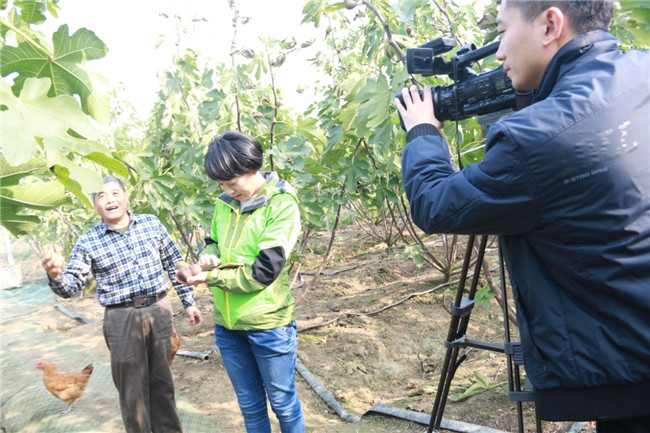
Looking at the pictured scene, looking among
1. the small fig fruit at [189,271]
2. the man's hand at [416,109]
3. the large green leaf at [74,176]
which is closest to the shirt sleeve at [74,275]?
the small fig fruit at [189,271]

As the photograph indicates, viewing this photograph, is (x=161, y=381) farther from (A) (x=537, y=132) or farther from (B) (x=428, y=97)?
(A) (x=537, y=132)

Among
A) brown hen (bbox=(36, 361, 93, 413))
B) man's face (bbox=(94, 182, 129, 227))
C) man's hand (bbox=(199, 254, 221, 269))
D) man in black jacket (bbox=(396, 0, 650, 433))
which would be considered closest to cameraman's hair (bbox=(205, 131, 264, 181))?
man's hand (bbox=(199, 254, 221, 269))

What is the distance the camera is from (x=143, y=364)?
8.50ft

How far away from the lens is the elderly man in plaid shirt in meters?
2.49

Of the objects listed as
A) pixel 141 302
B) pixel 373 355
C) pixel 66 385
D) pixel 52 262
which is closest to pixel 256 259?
pixel 52 262

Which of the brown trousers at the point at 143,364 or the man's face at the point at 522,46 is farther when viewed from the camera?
the brown trousers at the point at 143,364

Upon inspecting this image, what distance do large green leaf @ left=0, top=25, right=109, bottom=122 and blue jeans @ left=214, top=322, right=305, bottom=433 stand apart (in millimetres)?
1216

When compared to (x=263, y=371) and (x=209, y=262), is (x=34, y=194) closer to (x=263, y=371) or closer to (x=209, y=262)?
(x=209, y=262)

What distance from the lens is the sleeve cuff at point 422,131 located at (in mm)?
1167

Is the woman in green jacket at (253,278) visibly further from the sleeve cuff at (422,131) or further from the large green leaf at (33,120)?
the large green leaf at (33,120)

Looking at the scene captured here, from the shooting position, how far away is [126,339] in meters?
2.51

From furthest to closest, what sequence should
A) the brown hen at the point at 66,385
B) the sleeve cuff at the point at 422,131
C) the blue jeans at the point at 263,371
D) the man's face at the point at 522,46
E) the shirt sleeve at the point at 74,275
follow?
the brown hen at the point at 66,385 < the shirt sleeve at the point at 74,275 < the blue jeans at the point at 263,371 < the sleeve cuff at the point at 422,131 < the man's face at the point at 522,46

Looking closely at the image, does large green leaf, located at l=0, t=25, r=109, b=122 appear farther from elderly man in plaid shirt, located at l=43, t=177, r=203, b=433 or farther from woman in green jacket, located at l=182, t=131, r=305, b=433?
Answer: elderly man in plaid shirt, located at l=43, t=177, r=203, b=433

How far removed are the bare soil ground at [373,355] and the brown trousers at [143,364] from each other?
0.44 metres
